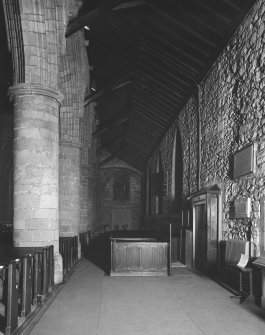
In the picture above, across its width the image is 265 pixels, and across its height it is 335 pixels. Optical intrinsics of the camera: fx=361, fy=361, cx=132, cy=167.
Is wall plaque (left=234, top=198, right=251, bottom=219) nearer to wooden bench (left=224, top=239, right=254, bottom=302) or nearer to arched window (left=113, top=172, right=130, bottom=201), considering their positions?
wooden bench (left=224, top=239, right=254, bottom=302)

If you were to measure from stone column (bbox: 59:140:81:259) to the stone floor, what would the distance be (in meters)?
3.60

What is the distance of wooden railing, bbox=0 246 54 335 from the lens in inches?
148

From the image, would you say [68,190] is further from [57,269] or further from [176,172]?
[176,172]

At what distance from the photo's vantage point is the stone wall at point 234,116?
567 centimetres

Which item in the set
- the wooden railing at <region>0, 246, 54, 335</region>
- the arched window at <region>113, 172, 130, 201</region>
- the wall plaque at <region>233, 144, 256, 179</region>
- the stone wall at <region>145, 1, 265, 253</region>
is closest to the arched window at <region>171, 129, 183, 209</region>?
the stone wall at <region>145, 1, 265, 253</region>

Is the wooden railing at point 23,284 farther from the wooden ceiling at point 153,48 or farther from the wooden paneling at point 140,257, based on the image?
the wooden ceiling at point 153,48

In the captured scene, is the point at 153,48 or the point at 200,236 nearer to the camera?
the point at 200,236

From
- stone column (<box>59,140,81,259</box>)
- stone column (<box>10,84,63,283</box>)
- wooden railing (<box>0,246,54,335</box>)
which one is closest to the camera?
wooden railing (<box>0,246,54,335</box>)

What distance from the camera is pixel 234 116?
22.4 ft

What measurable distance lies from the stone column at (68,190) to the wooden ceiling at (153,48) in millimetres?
2533

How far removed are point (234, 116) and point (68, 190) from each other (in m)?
5.64

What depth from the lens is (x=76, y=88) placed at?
11219 millimetres

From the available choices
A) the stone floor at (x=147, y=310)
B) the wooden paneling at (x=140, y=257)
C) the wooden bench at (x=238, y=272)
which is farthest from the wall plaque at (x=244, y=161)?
the wooden paneling at (x=140, y=257)

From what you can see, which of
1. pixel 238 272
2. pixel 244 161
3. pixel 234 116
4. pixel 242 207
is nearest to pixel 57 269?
pixel 238 272
